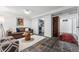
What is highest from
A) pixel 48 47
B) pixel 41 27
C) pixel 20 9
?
pixel 20 9

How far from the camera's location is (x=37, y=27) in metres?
1.54

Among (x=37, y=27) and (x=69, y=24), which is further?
(x=37, y=27)

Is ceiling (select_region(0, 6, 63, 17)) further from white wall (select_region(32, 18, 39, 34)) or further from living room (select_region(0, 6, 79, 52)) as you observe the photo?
white wall (select_region(32, 18, 39, 34))

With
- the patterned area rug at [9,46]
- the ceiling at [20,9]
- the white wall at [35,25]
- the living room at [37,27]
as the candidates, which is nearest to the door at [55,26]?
the living room at [37,27]

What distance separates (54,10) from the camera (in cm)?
143

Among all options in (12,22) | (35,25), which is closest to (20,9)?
(12,22)

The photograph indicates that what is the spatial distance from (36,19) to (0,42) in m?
0.74

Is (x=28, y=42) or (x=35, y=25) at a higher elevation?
(x=35, y=25)

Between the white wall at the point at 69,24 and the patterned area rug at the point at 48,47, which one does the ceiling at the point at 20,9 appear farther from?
the patterned area rug at the point at 48,47

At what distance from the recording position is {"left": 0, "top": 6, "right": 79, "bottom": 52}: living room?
4.58 feet

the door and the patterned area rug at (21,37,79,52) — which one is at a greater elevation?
the door

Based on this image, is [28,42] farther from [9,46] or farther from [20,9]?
[20,9]

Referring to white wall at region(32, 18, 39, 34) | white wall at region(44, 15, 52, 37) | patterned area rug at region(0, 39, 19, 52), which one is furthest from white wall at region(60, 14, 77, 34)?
patterned area rug at region(0, 39, 19, 52)

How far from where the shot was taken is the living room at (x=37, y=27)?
4.58 feet
